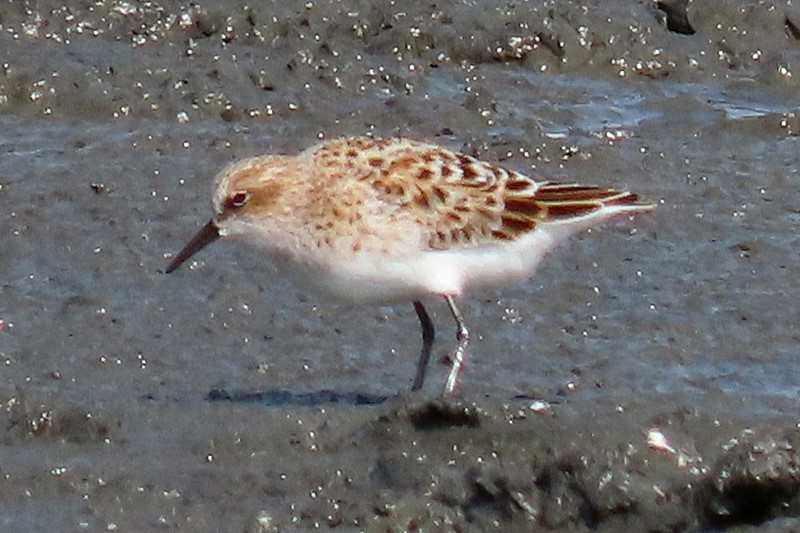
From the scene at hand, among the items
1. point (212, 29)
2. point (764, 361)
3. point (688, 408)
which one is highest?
point (688, 408)

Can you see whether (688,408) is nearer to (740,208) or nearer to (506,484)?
(506,484)

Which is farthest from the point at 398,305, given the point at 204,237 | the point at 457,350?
the point at 204,237

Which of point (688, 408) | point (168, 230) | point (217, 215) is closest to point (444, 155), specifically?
point (217, 215)

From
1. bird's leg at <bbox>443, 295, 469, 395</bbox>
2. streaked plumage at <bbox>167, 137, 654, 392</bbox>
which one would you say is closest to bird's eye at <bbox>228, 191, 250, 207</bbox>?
streaked plumage at <bbox>167, 137, 654, 392</bbox>

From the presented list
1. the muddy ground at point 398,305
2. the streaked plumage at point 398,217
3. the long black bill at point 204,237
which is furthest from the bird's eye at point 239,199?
the muddy ground at point 398,305

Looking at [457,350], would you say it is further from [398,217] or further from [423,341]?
[398,217]

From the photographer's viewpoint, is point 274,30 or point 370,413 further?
point 274,30

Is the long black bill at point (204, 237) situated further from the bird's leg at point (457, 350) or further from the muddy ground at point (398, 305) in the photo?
the bird's leg at point (457, 350)
